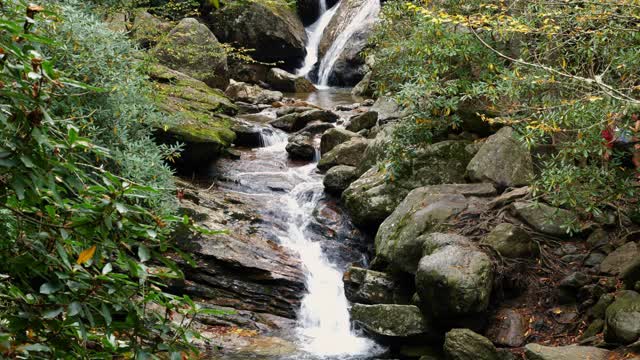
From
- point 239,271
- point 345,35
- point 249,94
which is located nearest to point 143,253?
point 239,271

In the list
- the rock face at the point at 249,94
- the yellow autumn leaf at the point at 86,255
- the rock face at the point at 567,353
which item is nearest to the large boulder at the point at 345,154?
the rock face at the point at 567,353

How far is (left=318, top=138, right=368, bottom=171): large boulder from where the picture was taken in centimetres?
1235

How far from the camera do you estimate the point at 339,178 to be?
11.5 meters

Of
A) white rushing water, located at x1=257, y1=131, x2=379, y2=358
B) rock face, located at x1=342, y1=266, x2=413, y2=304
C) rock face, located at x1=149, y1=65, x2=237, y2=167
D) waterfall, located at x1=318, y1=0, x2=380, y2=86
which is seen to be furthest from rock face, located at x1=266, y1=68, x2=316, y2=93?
rock face, located at x1=342, y1=266, x2=413, y2=304

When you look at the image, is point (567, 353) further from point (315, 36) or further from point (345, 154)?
point (315, 36)

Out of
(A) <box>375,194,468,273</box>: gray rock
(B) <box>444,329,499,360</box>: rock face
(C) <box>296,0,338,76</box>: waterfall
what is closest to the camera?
(B) <box>444,329,499,360</box>: rock face

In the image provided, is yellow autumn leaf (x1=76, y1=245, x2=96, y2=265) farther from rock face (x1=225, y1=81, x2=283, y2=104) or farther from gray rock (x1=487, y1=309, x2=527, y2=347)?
rock face (x1=225, y1=81, x2=283, y2=104)

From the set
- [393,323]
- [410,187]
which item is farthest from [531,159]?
[393,323]

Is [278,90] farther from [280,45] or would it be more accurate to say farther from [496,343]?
[496,343]

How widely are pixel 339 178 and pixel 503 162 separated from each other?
378cm

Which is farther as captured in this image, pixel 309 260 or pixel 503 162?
pixel 309 260

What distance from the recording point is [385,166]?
9.89 metres

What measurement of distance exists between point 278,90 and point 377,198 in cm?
1522

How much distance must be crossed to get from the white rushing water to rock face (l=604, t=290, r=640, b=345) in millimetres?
3033
